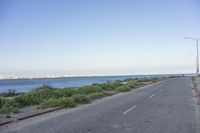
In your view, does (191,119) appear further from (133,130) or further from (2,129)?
(2,129)

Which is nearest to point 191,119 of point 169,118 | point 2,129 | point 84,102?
point 169,118

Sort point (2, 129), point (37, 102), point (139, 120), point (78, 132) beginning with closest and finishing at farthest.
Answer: point (78, 132) < point (2, 129) < point (139, 120) < point (37, 102)

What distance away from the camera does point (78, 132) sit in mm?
9766

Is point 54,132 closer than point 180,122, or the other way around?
point 54,132

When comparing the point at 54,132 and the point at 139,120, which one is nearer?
the point at 54,132

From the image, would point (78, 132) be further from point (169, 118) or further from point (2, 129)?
point (169, 118)

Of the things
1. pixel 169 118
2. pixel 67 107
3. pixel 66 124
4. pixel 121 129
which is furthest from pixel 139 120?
pixel 67 107

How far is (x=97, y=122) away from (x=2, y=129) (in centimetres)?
369

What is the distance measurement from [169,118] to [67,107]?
830 cm

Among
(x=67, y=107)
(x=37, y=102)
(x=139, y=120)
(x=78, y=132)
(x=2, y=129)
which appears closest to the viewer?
(x=78, y=132)

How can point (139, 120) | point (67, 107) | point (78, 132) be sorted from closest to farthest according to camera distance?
point (78, 132) < point (139, 120) < point (67, 107)

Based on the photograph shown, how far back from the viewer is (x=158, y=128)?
10164mm

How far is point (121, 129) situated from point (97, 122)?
193 cm

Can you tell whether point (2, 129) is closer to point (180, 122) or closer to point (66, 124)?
point (66, 124)
